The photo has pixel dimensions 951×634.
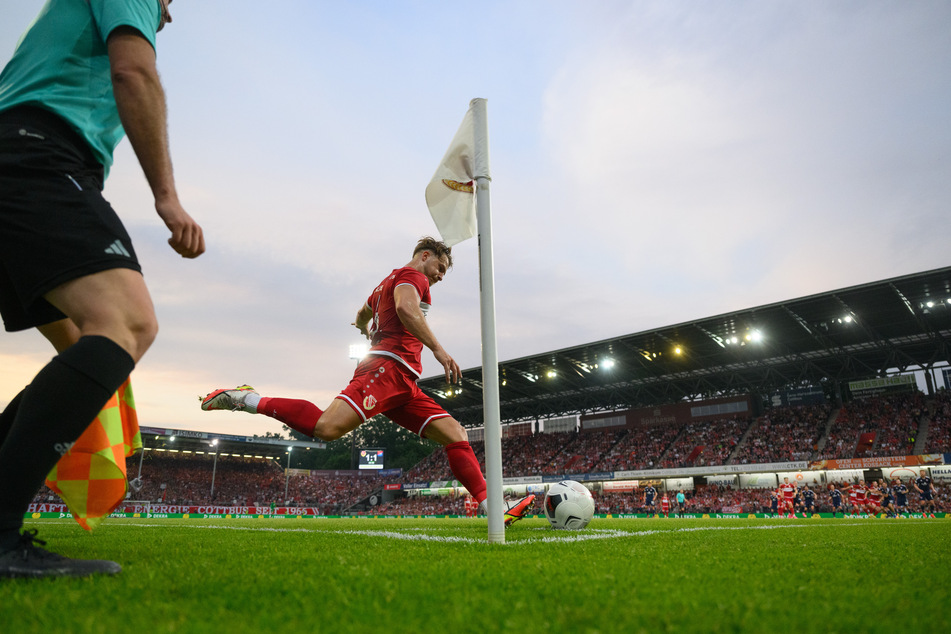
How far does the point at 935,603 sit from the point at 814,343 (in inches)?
1315

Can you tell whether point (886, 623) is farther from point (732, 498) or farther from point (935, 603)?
point (732, 498)

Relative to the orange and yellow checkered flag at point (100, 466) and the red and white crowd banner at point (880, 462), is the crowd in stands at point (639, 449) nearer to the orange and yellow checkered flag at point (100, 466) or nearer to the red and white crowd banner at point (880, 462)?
the red and white crowd banner at point (880, 462)

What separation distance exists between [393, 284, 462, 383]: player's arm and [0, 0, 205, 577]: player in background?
2.01 m

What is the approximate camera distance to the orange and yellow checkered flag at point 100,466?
2154 millimetres

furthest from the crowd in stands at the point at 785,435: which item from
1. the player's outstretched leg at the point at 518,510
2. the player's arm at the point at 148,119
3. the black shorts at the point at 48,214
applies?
the black shorts at the point at 48,214

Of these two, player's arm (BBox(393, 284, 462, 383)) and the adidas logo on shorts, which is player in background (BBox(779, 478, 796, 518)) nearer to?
player's arm (BBox(393, 284, 462, 383))

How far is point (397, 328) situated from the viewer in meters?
4.53

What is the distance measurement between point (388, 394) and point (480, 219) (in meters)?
1.66

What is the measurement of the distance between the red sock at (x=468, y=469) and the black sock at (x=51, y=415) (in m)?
3.30

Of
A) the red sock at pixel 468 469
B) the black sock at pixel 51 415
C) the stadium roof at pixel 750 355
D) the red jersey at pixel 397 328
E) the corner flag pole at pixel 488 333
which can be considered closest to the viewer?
the black sock at pixel 51 415

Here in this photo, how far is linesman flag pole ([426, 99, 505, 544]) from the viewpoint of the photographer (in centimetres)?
317

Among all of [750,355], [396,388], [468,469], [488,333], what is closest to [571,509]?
[468,469]

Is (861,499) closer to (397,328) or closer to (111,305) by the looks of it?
(397,328)

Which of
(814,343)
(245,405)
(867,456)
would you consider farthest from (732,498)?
(245,405)
